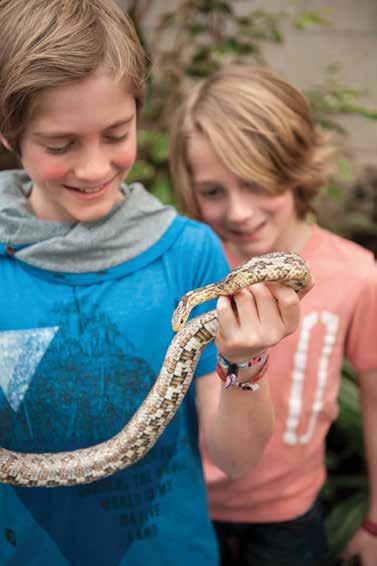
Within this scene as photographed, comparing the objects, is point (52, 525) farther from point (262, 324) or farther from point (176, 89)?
point (176, 89)

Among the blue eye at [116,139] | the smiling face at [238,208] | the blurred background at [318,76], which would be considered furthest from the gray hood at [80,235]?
the blurred background at [318,76]

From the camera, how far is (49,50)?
1741 mm

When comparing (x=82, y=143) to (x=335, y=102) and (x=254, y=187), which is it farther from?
(x=335, y=102)

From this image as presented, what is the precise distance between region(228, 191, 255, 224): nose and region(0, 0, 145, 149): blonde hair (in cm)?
101

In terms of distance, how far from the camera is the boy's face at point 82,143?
1756 mm

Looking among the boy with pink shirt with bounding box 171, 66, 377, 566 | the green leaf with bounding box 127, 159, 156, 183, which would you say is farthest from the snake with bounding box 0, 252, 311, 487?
the green leaf with bounding box 127, 159, 156, 183

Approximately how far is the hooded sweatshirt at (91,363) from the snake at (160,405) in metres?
0.12

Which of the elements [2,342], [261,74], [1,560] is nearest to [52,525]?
[1,560]

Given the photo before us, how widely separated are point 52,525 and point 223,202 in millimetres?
1680

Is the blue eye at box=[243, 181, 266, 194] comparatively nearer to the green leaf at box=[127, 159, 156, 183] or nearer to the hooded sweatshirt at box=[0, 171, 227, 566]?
the hooded sweatshirt at box=[0, 171, 227, 566]

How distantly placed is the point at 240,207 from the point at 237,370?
3.96ft

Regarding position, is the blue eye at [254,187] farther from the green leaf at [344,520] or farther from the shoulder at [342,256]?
the green leaf at [344,520]

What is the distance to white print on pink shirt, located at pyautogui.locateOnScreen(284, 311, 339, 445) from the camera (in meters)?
2.78

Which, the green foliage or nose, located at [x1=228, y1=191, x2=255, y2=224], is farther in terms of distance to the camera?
the green foliage
